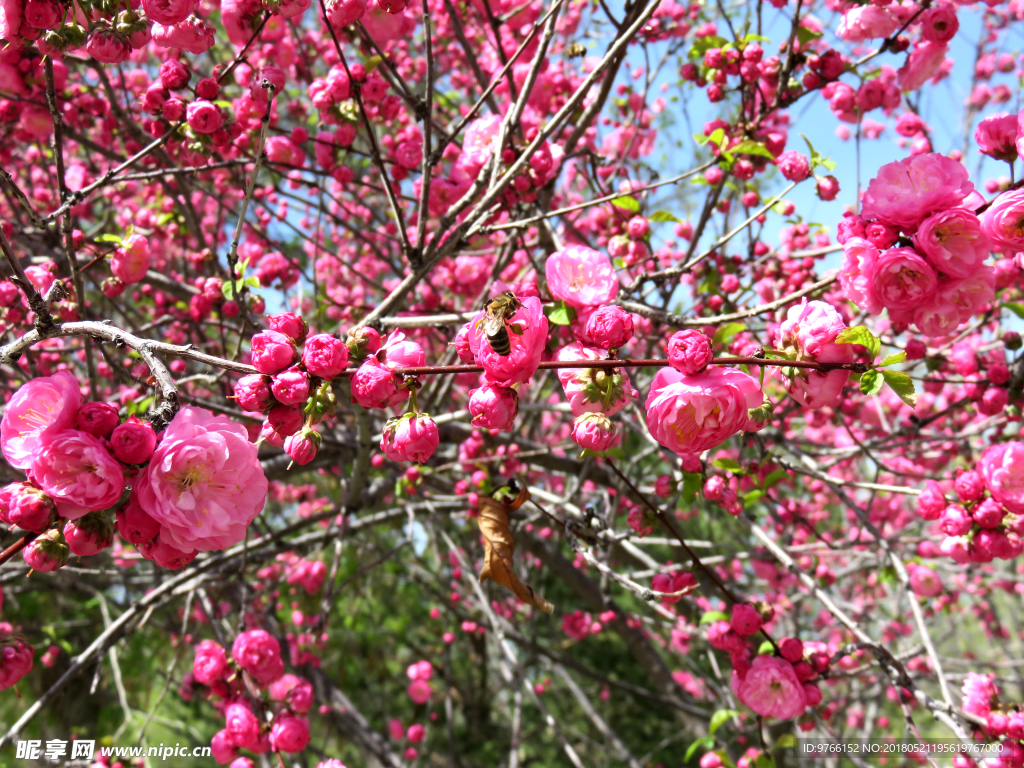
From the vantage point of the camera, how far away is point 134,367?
2.68 m

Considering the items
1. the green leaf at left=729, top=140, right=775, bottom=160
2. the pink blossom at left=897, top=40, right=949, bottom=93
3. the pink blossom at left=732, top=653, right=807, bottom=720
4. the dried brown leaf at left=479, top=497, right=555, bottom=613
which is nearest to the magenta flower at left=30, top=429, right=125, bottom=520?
the dried brown leaf at left=479, top=497, right=555, bottom=613

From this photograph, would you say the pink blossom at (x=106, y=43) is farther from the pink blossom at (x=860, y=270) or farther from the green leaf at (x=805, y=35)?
the green leaf at (x=805, y=35)

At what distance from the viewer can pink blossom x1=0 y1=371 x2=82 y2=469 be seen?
917 millimetres

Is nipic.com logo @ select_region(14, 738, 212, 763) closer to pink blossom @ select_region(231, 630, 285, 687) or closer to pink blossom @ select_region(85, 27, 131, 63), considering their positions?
pink blossom @ select_region(231, 630, 285, 687)

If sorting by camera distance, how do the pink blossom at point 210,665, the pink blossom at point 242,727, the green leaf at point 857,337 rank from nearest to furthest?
the green leaf at point 857,337 → the pink blossom at point 242,727 → the pink blossom at point 210,665

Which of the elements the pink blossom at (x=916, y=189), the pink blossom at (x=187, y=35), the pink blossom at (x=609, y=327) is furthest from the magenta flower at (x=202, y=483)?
the pink blossom at (x=916, y=189)

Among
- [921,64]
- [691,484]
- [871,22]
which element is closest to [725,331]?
[691,484]

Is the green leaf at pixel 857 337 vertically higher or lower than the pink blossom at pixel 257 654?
higher

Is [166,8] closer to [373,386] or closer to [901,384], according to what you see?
[373,386]

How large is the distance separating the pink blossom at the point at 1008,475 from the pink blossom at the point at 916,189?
78cm

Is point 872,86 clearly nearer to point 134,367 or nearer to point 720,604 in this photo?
point 720,604

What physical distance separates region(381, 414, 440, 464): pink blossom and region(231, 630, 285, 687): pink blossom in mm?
1209

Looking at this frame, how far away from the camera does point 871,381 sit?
1.10m

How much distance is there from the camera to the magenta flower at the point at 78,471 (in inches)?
34.0
